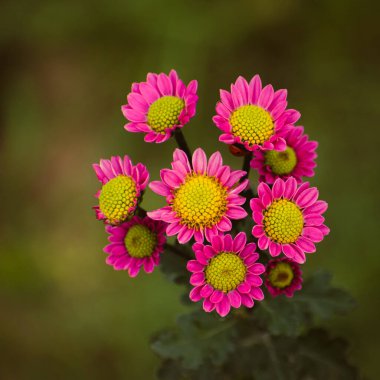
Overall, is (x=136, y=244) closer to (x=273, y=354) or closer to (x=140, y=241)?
(x=140, y=241)

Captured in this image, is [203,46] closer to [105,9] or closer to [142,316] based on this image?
[105,9]

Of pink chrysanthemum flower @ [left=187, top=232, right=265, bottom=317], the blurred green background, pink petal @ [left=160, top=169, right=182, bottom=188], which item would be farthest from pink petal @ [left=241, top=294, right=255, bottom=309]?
the blurred green background

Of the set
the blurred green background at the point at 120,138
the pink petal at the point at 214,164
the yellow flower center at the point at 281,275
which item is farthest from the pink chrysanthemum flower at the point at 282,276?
the blurred green background at the point at 120,138

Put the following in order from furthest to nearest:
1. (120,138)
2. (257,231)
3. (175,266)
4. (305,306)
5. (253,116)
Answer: (120,138), (305,306), (175,266), (253,116), (257,231)

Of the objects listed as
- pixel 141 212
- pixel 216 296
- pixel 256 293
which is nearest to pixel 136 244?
pixel 141 212

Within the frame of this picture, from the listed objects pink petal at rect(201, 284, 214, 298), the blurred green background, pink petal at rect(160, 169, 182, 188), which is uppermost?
the blurred green background

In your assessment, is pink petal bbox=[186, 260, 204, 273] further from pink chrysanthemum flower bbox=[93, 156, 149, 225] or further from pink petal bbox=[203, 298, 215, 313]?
pink chrysanthemum flower bbox=[93, 156, 149, 225]

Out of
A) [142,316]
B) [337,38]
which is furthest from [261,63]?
[142,316]
